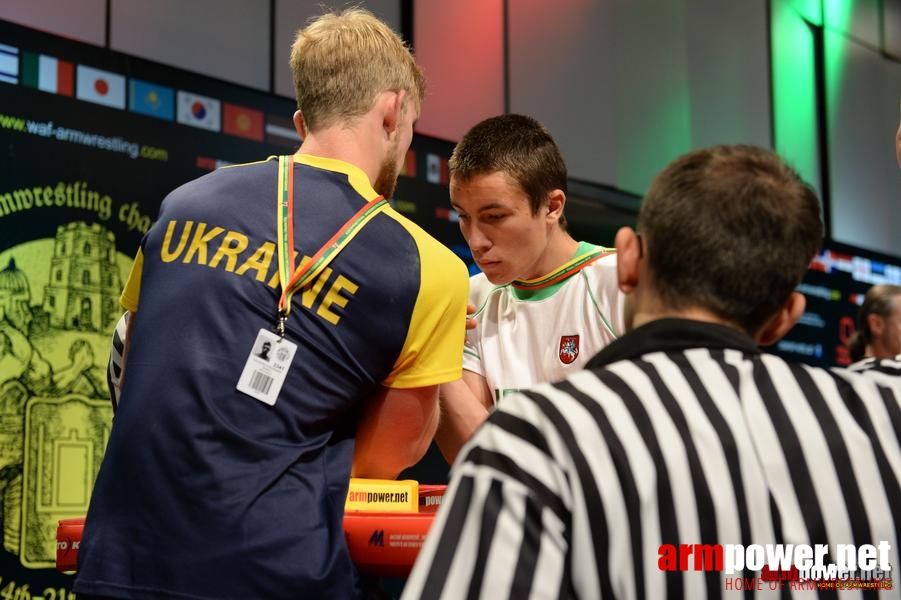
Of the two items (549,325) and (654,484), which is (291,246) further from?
(549,325)

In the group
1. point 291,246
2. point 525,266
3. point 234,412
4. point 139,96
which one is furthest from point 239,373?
point 139,96

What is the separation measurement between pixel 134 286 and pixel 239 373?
15.5 inches

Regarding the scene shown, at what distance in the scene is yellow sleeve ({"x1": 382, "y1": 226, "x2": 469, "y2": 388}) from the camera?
1784 mm

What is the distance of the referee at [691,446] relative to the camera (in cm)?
95

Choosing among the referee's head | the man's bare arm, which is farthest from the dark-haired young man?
the referee's head

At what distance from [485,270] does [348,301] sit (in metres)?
1.12

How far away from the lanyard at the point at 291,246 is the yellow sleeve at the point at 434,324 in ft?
0.37

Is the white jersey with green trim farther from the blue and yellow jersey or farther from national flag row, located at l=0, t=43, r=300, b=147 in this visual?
national flag row, located at l=0, t=43, r=300, b=147

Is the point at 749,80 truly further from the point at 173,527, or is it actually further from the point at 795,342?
the point at 173,527

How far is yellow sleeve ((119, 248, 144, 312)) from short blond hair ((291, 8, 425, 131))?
16.7 inches

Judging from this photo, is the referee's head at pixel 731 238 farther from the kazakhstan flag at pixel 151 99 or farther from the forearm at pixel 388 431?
the kazakhstan flag at pixel 151 99

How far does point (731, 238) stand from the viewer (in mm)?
1057

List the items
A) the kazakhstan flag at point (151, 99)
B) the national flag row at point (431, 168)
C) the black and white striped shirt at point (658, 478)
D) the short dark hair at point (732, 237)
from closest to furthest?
the black and white striped shirt at point (658, 478), the short dark hair at point (732, 237), the kazakhstan flag at point (151, 99), the national flag row at point (431, 168)

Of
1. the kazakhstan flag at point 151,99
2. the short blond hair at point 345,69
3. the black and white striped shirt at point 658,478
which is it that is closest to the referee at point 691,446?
the black and white striped shirt at point 658,478
